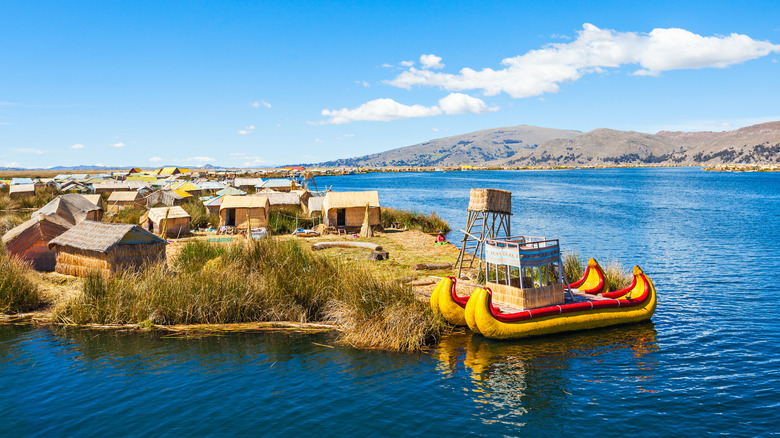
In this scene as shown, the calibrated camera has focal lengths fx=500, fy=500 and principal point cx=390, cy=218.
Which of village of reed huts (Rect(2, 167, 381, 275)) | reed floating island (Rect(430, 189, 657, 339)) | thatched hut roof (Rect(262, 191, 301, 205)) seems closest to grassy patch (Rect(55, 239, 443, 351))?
reed floating island (Rect(430, 189, 657, 339))

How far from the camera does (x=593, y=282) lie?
57.4 feet

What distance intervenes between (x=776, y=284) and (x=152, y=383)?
24.0 meters

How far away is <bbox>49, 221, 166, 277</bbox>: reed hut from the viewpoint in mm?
17703

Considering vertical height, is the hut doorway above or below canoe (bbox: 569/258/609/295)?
above

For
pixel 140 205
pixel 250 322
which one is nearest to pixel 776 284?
pixel 250 322

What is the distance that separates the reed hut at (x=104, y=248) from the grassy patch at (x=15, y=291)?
191 centimetres

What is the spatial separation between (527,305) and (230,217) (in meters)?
25.0

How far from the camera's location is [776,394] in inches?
434

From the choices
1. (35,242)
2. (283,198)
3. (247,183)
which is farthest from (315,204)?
(247,183)

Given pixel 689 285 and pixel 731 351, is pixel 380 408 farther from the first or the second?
pixel 689 285

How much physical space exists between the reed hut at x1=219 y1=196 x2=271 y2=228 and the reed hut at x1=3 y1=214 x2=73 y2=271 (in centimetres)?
1317

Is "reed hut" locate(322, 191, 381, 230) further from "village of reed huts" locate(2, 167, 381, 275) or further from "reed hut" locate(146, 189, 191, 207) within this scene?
"reed hut" locate(146, 189, 191, 207)

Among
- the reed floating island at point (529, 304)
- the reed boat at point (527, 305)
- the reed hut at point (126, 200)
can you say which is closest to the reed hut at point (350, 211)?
the reed floating island at point (529, 304)

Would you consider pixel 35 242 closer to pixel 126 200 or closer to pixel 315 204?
pixel 315 204
